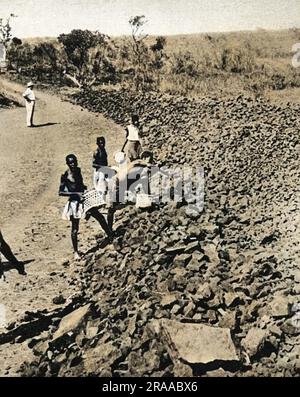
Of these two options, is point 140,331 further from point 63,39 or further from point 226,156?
point 63,39

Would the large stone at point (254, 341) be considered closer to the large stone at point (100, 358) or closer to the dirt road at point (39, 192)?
the large stone at point (100, 358)

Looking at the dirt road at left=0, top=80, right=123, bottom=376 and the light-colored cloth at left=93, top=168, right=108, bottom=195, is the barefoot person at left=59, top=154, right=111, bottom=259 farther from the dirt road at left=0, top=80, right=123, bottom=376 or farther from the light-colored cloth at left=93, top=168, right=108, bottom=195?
the dirt road at left=0, top=80, right=123, bottom=376

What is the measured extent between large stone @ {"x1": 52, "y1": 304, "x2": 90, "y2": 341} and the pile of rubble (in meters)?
0.01

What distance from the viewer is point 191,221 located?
20.9 ft

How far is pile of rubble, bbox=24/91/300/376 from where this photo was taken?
195 inches

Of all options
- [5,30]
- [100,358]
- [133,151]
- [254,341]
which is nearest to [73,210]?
[133,151]

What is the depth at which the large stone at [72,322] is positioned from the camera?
17.7 ft

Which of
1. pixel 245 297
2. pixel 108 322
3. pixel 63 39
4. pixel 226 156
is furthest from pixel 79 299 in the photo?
pixel 63 39

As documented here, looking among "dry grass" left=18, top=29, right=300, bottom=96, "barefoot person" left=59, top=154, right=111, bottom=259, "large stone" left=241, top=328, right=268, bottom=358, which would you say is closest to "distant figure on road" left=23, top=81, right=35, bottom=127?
"dry grass" left=18, top=29, right=300, bottom=96

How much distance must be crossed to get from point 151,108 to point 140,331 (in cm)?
387

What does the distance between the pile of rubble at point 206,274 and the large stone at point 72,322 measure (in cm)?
1

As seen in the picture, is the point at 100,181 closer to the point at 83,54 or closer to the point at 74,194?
the point at 74,194

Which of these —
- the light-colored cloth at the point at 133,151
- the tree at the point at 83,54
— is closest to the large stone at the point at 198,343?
the light-colored cloth at the point at 133,151

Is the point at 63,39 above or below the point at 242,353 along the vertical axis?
above
